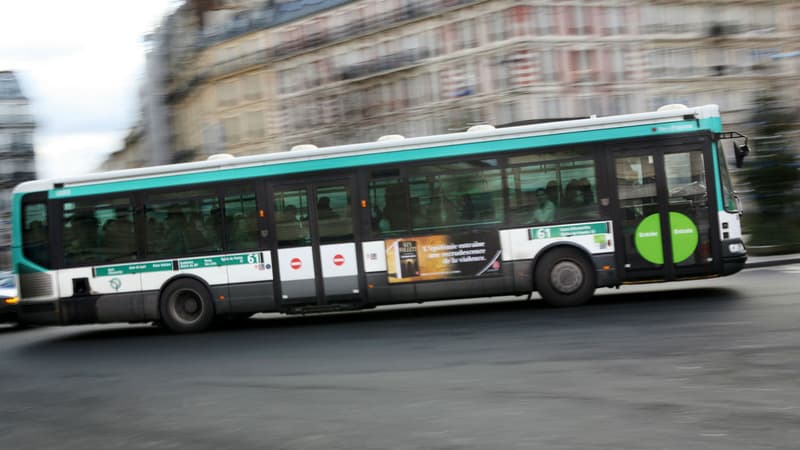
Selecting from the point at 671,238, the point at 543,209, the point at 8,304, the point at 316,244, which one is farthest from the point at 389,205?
the point at 8,304

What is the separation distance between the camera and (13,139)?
92.2 meters

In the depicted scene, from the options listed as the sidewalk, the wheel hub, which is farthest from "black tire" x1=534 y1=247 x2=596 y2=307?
the sidewalk

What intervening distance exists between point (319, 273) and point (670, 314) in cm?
557

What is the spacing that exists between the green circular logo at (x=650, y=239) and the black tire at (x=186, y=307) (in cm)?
702

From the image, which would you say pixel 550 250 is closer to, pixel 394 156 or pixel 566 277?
pixel 566 277

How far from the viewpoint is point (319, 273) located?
14797mm

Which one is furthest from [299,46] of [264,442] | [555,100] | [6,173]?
[264,442]

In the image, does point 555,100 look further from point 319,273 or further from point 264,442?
point 264,442

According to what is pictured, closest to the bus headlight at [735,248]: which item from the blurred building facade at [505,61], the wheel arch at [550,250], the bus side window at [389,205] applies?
the wheel arch at [550,250]

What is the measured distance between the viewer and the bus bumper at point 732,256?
13727 mm

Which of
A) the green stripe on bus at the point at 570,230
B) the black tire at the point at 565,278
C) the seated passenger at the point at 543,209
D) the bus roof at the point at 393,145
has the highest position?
the bus roof at the point at 393,145

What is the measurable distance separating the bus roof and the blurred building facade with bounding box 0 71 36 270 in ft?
234

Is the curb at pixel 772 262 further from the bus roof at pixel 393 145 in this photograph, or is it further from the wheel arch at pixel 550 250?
the wheel arch at pixel 550 250

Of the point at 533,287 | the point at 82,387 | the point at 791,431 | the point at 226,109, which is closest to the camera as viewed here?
the point at 791,431
